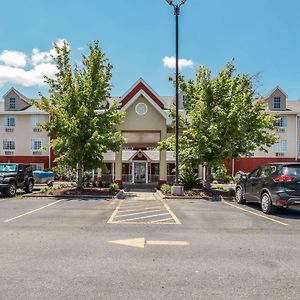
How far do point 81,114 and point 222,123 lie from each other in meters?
7.97

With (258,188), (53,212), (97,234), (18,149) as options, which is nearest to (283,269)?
(97,234)

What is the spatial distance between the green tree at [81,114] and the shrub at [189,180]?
16.9 ft

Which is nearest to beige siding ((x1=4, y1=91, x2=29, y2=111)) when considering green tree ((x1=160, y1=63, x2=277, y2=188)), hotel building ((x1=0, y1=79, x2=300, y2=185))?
hotel building ((x1=0, y1=79, x2=300, y2=185))

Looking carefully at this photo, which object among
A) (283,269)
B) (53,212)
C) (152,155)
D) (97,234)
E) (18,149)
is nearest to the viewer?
(283,269)

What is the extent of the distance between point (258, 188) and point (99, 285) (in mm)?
9588

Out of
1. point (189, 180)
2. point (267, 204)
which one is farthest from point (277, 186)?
point (189, 180)

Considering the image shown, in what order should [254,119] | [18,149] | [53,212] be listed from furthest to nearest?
1. [18,149]
2. [254,119]
3. [53,212]

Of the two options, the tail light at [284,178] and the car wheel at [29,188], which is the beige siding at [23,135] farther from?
the tail light at [284,178]

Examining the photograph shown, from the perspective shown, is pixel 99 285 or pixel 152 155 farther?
pixel 152 155

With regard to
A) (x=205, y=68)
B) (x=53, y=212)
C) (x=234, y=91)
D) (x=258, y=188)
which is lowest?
(x=53, y=212)

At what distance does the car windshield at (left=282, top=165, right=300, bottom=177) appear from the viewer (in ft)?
36.9

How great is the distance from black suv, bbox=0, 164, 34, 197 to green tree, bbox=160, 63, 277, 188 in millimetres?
9740

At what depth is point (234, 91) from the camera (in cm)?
1920

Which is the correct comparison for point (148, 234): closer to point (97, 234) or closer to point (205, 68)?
point (97, 234)
